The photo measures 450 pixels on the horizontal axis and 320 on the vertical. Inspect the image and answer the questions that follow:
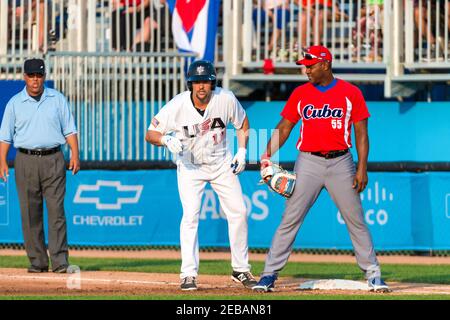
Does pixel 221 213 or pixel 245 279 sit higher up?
pixel 221 213

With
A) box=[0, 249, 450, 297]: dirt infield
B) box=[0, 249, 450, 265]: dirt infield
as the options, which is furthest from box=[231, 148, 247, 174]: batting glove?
box=[0, 249, 450, 265]: dirt infield

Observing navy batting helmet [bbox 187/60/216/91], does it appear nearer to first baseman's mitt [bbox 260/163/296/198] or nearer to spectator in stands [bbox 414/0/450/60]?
first baseman's mitt [bbox 260/163/296/198]

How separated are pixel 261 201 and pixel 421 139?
2.36 meters

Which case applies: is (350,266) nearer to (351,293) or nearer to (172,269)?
(172,269)

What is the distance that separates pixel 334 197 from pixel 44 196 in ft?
12.3

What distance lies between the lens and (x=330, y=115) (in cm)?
1148

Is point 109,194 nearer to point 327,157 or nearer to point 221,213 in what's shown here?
point 221,213

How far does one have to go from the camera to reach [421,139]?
58.7 ft

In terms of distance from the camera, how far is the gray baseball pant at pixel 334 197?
11562 mm

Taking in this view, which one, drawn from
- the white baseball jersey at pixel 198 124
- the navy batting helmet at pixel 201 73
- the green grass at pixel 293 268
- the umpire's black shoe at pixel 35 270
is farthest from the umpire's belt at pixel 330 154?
the umpire's black shoe at pixel 35 270

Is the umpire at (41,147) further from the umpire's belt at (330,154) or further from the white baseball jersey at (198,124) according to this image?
the umpire's belt at (330,154)

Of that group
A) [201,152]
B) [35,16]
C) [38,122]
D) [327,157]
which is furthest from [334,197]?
[35,16]

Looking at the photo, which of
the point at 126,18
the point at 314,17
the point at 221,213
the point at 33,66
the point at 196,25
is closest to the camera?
the point at 33,66
